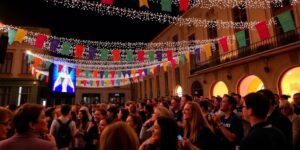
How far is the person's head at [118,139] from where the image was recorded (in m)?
1.79

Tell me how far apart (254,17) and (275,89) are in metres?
4.93

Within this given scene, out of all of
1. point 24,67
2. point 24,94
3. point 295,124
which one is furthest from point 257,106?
point 24,67

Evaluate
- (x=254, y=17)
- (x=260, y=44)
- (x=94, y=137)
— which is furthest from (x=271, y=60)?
(x=94, y=137)

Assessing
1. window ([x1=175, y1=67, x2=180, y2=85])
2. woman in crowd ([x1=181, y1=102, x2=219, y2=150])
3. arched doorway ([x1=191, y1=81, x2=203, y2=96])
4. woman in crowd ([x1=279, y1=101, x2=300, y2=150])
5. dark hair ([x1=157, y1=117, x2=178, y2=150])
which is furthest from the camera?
window ([x1=175, y1=67, x2=180, y2=85])

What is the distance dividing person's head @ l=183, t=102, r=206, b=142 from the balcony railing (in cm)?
1014

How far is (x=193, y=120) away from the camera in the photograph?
3066 mm

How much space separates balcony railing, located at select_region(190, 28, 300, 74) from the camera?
36.0ft

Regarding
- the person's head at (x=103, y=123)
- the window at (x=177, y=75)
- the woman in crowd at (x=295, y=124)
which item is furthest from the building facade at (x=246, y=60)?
the person's head at (x=103, y=123)

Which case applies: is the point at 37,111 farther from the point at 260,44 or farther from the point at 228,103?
the point at 260,44

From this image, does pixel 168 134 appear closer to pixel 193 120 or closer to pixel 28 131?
pixel 193 120

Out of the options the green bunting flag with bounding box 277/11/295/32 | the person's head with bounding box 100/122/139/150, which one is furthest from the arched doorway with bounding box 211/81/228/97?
the person's head with bounding box 100/122/139/150

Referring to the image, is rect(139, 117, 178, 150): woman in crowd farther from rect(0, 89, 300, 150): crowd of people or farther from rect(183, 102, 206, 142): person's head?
rect(183, 102, 206, 142): person's head

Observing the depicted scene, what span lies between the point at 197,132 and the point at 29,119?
2.08 metres

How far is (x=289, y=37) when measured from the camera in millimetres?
11086
